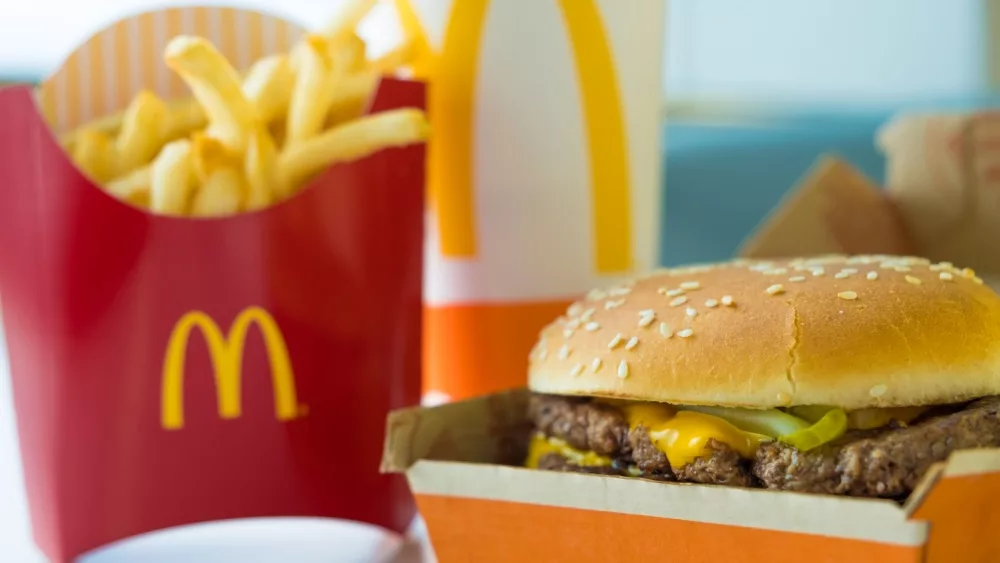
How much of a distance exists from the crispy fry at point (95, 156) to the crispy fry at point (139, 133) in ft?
0.05

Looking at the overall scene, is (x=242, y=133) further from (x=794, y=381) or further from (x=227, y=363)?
(x=794, y=381)

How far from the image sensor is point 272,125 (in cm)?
132

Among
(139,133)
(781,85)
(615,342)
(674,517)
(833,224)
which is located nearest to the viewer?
(674,517)

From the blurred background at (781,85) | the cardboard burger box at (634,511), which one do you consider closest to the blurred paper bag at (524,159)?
the cardboard burger box at (634,511)

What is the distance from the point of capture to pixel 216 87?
111 cm

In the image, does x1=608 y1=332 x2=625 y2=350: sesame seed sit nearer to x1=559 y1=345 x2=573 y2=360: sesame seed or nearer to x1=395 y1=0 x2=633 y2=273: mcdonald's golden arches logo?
x1=559 y1=345 x2=573 y2=360: sesame seed

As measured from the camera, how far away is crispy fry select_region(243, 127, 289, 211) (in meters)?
1.16

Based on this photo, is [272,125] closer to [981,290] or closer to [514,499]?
[514,499]

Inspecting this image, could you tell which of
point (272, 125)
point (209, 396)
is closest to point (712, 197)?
point (272, 125)

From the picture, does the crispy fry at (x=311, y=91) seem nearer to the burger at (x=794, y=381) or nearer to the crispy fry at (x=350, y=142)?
the crispy fry at (x=350, y=142)

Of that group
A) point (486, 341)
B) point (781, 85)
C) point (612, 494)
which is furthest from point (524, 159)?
point (781, 85)

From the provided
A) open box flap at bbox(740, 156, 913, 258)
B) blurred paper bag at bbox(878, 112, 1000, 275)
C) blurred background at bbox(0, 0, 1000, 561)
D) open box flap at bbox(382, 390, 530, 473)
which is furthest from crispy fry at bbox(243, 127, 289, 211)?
blurred background at bbox(0, 0, 1000, 561)

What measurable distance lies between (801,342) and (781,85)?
274 cm

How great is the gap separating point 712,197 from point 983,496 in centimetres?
184
